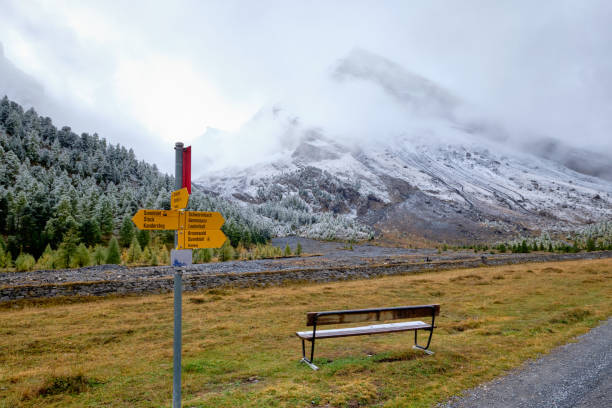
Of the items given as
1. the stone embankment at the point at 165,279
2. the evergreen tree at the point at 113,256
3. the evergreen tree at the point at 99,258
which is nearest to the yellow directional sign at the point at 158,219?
the stone embankment at the point at 165,279

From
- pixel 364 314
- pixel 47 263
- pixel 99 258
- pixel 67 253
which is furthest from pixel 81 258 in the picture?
pixel 364 314

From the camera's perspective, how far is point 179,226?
4.43 m

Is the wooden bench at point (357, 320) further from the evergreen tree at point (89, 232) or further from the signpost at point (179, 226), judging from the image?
the evergreen tree at point (89, 232)

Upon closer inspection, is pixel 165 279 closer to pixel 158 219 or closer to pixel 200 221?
pixel 158 219

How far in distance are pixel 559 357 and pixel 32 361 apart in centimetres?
1297

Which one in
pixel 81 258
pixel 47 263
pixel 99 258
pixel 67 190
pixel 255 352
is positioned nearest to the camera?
pixel 255 352

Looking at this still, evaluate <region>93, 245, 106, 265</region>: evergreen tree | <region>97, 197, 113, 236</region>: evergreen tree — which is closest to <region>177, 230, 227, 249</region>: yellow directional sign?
<region>93, 245, 106, 265</region>: evergreen tree

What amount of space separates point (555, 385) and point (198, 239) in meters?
6.78

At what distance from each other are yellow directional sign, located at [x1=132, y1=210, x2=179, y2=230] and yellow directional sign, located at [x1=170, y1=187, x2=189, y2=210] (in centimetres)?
13

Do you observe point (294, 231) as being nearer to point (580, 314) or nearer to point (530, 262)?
point (530, 262)

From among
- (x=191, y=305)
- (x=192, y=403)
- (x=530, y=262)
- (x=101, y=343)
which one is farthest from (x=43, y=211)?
(x=530, y=262)

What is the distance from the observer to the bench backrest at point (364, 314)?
7395 millimetres

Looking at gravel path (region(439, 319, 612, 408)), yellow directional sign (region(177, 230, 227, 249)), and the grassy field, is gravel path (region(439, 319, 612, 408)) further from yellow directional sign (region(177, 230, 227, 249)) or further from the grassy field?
yellow directional sign (region(177, 230, 227, 249))

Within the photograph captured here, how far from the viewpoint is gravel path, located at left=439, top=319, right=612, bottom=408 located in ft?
18.2
